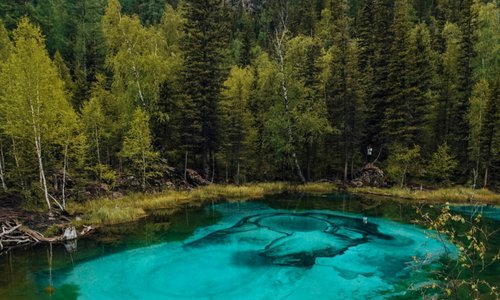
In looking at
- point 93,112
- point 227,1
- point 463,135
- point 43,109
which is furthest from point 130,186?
point 227,1

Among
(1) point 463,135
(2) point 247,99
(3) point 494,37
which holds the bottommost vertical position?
(1) point 463,135

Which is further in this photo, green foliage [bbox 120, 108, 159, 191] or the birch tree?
green foliage [bbox 120, 108, 159, 191]

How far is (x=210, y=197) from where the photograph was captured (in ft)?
114

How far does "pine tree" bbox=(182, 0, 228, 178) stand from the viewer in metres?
38.3

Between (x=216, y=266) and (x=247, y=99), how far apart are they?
25148 millimetres

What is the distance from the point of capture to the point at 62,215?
24.0 m

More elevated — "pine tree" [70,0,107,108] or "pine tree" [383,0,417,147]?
"pine tree" [70,0,107,108]

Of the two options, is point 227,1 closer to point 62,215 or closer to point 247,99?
point 247,99

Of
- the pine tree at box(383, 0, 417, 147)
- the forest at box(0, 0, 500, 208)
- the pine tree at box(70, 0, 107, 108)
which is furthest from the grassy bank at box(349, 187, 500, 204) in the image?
the pine tree at box(70, 0, 107, 108)

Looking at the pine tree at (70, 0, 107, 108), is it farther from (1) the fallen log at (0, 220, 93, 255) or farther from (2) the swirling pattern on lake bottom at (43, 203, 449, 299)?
(2) the swirling pattern on lake bottom at (43, 203, 449, 299)

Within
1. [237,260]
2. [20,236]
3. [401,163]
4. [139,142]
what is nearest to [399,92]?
[401,163]

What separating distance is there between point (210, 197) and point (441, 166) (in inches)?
872

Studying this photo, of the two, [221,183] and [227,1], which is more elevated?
[227,1]

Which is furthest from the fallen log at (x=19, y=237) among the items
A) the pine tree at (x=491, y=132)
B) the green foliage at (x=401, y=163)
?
the pine tree at (x=491, y=132)
